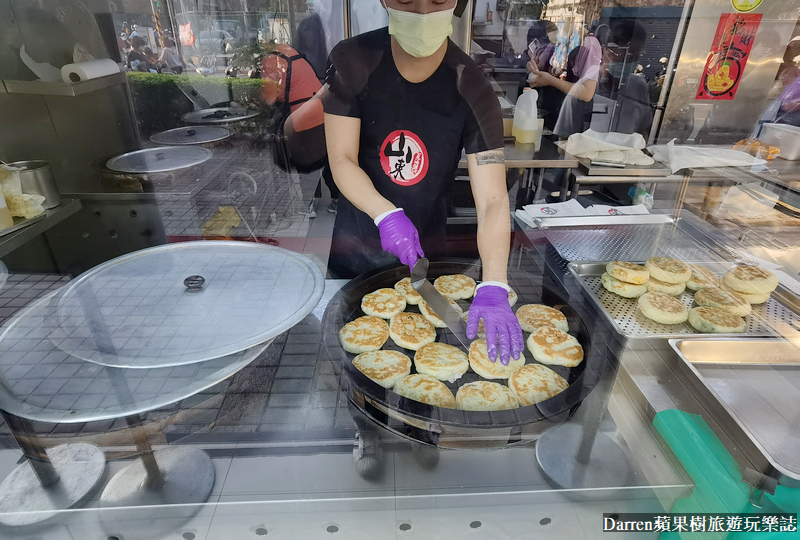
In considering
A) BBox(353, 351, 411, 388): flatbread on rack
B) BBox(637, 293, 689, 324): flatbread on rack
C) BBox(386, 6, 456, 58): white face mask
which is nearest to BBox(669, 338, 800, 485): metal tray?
BBox(637, 293, 689, 324): flatbread on rack

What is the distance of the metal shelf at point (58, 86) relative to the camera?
6.07 ft

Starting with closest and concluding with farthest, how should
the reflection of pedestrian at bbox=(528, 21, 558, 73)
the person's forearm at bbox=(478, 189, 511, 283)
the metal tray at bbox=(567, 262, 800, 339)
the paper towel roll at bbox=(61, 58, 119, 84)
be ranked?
the metal tray at bbox=(567, 262, 800, 339), the person's forearm at bbox=(478, 189, 511, 283), the paper towel roll at bbox=(61, 58, 119, 84), the reflection of pedestrian at bbox=(528, 21, 558, 73)

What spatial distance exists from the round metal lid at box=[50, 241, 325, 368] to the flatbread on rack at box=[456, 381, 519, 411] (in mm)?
584

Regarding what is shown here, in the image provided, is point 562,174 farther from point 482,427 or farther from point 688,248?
point 482,427

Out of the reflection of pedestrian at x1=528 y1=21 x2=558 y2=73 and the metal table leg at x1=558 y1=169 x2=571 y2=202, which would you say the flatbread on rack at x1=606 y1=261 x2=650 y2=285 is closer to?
the reflection of pedestrian at x1=528 y1=21 x2=558 y2=73

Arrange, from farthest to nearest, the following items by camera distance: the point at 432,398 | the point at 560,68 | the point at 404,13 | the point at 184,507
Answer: the point at 560,68
the point at 404,13
the point at 432,398
the point at 184,507

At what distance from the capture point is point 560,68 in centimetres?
250

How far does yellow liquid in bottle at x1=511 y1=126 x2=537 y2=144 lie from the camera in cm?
273

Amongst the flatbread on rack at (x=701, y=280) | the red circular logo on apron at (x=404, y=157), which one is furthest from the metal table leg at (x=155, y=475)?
the flatbread on rack at (x=701, y=280)

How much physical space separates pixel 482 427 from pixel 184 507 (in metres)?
0.77

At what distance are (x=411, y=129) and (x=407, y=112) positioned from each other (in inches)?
3.1

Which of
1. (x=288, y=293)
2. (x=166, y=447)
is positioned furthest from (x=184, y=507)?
(x=288, y=293)

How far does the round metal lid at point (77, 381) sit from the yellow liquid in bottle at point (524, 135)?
90.2 inches

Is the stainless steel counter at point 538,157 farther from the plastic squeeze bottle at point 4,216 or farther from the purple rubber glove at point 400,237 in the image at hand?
the plastic squeeze bottle at point 4,216
